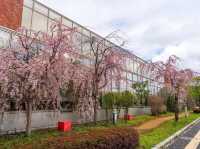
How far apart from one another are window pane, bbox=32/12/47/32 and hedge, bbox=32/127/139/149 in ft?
37.2

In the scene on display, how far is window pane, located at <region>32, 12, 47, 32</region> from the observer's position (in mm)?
18380

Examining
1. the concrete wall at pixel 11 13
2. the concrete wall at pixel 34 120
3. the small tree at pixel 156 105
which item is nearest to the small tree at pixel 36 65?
the concrete wall at pixel 34 120

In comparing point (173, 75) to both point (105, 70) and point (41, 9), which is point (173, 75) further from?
point (41, 9)

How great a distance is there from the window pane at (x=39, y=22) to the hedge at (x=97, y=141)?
37.2ft

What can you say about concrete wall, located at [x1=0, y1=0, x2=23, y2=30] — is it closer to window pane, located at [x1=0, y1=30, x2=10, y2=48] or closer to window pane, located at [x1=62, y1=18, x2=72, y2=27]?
window pane, located at [x1=0, y1=30, x2=10, y2=48]

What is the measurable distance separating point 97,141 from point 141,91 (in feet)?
89.1

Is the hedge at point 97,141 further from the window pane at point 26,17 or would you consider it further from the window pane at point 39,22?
the window pane at point 26,17

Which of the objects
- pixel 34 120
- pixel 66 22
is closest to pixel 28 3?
pixel 66 22

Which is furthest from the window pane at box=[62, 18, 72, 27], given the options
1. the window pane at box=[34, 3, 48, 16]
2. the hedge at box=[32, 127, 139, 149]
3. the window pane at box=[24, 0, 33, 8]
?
the hedge at box=[32, 127, 139, 149]

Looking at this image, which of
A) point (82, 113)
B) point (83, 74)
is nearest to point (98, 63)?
point (83, 74)

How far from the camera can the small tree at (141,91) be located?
3275 centimetres

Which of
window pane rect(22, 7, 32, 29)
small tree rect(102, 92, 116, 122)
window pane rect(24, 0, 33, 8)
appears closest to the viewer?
window pane rect(22, 7, 32, 29)

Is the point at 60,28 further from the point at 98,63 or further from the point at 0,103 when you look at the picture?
the point at 98,63

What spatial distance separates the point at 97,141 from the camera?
23.6 feet
